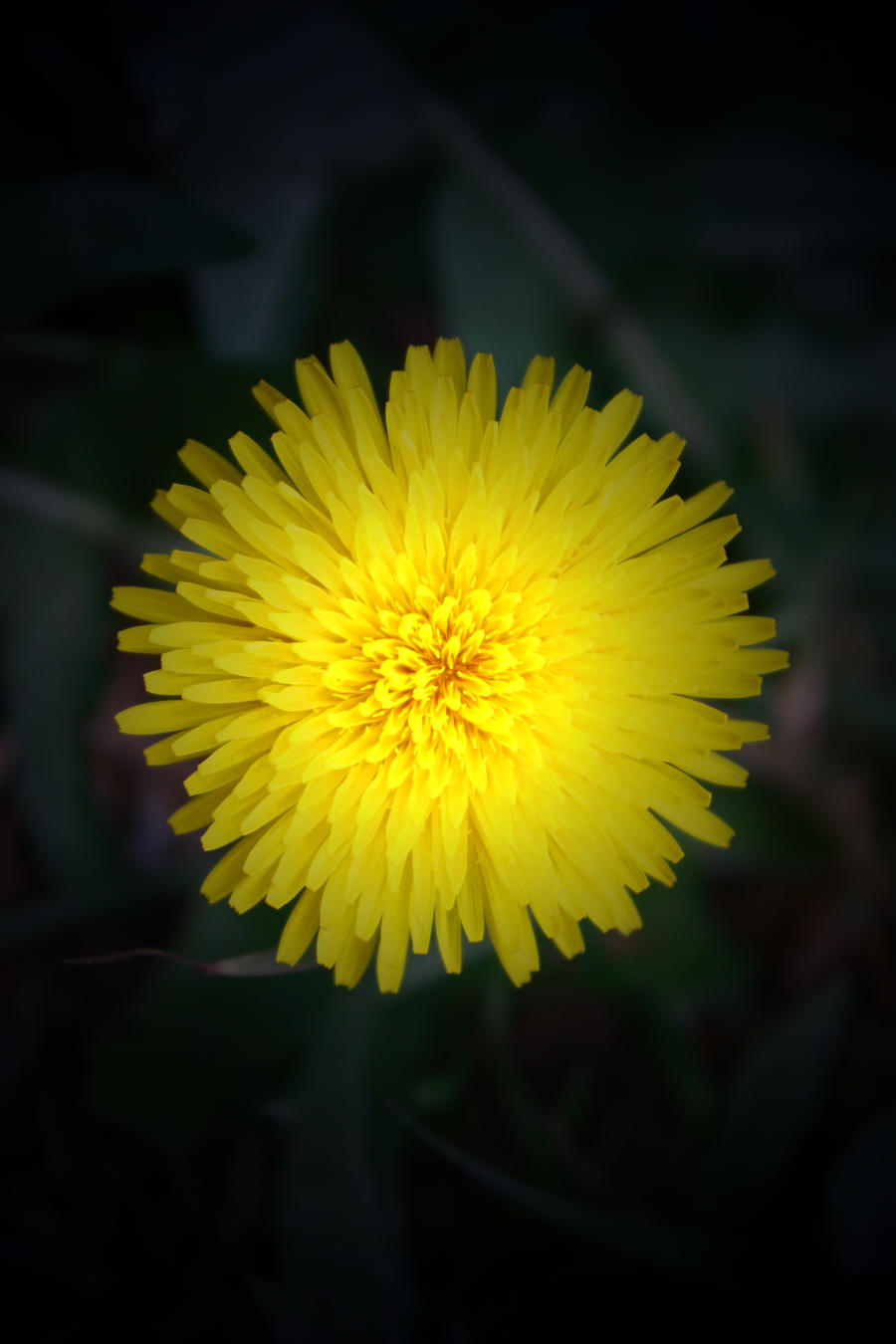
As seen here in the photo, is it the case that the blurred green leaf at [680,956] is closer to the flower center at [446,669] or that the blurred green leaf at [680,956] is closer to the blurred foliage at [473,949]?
the blurred foliage at [473,949]

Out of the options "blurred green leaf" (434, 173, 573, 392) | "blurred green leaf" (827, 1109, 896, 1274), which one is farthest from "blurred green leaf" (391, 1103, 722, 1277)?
"blurred green leaf" (434, 173, 573, 392)

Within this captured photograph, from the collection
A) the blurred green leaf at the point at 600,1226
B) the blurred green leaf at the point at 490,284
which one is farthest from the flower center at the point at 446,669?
the blurred green leaf at the point at 490,284

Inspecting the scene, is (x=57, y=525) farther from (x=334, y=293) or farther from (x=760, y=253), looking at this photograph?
(x=760, y=253)

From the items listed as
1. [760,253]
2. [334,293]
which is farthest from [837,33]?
[334,293]

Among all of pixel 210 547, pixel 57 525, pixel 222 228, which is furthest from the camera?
pixel 57 525

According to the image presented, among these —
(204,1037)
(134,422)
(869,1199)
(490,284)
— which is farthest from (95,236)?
(869,1199)

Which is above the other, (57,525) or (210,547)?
(57,525)

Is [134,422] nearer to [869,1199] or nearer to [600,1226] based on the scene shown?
[600,1226]
